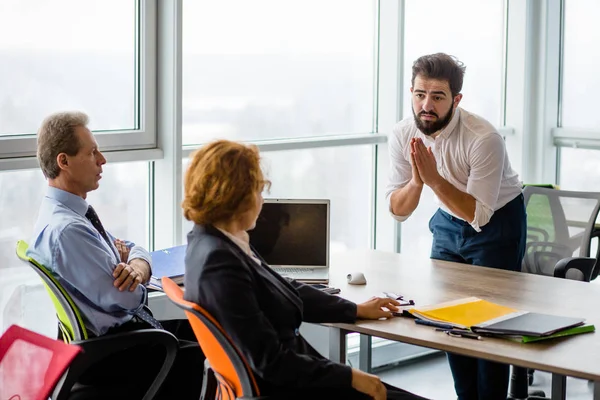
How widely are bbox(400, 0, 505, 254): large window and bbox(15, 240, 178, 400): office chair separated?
252 centimetres

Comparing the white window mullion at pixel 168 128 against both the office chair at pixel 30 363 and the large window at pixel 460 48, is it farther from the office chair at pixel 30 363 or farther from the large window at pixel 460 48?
the office chair at pixel 30 363

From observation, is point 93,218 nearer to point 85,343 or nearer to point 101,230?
point 101,230

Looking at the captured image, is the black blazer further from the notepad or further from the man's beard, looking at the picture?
the man's beard

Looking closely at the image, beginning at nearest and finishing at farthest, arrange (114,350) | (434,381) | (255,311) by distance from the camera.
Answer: (255,311) → (114,350) → (434,381)

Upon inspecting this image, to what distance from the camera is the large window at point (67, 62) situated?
3.52 metres

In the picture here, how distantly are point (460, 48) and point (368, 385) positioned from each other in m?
3.38

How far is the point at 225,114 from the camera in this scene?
4.26m

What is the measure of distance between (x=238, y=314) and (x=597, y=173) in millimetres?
3940

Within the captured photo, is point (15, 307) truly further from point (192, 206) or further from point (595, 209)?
point (595, 209)

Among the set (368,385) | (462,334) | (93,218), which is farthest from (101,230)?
(462,334)

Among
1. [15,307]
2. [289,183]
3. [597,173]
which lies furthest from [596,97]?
[15,307]

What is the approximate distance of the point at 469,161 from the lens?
357 centimetres

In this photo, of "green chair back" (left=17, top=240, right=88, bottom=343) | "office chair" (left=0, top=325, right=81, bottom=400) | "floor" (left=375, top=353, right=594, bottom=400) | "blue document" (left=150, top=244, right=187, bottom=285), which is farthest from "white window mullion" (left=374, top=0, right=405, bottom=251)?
"office chair" (left=0, top=325, right=81, bottom=400)

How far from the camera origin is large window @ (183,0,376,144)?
414cm
